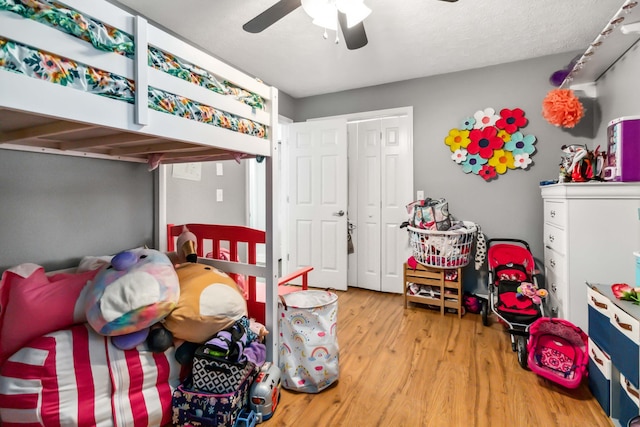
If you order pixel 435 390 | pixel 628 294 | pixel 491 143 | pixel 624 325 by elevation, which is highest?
pixel 491 143

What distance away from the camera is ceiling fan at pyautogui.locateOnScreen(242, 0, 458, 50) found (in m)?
1.64

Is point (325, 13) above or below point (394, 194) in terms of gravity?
above

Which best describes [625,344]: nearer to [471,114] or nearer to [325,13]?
[325,13]

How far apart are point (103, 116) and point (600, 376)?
8.25 feet

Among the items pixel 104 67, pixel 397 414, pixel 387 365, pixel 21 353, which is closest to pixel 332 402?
pixel 397 414

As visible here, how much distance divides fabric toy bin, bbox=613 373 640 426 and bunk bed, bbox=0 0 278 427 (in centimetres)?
167

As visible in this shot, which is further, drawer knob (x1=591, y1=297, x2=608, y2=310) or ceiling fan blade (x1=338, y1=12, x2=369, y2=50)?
ceiling fan blade (x1=338, y1=12, x2=369, y2=50)

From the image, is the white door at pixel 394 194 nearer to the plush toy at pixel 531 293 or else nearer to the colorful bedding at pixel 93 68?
the plush toy at pixel 531 293

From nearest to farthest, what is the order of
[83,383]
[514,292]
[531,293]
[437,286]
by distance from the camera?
[83,383] < [531,293] < [514,292] < [437,286]

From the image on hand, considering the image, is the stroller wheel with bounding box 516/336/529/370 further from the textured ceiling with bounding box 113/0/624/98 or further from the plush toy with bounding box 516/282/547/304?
the textured ceiling with bounding box 113/0/624/98

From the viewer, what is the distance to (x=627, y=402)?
1386 mm

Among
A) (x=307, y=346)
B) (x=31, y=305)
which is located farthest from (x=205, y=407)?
(x=31, y=305)

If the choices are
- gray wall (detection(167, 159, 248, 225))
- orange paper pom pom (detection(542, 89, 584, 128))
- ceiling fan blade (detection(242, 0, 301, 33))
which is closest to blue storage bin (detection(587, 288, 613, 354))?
orange paper pom pom (detection(542, 89, 584, 128))

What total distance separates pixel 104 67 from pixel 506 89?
3305 millimetres
